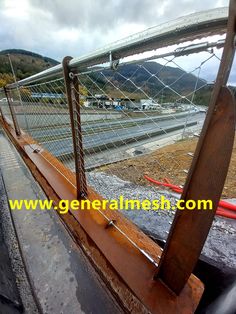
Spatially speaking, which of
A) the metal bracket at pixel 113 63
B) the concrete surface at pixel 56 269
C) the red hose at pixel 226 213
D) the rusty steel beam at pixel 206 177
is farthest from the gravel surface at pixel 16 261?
the red hose at pixel 226 213

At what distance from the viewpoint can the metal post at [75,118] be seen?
38.4 inches

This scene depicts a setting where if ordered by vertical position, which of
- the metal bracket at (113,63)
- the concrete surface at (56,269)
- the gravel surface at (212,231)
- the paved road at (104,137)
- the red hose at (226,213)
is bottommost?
the red hose at (226,213)

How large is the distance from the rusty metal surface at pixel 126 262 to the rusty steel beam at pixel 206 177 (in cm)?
6

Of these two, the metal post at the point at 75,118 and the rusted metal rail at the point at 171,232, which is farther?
the metal post at the point at 75,118

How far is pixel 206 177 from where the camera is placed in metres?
0.54

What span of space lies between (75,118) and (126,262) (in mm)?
767

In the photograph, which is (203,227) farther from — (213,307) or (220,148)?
(213,307)

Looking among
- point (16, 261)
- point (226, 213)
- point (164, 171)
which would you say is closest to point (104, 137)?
point (164, 171)

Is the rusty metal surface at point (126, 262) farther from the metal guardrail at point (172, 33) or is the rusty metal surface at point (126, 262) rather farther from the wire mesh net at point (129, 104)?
the metal guardrail at point (172, 33)

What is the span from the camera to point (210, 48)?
462mm

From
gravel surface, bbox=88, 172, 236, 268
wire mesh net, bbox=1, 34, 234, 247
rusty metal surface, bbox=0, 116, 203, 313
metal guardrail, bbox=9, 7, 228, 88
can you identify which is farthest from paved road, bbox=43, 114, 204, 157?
gravel surface, bbox=88, 172, 236, 268

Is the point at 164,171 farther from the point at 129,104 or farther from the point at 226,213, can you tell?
the point at 129,104

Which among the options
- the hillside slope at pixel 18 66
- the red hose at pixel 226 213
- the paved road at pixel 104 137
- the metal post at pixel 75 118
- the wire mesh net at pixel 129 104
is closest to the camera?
the wire mesh net at pixel 129 104

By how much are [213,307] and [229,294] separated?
112 millimetres
